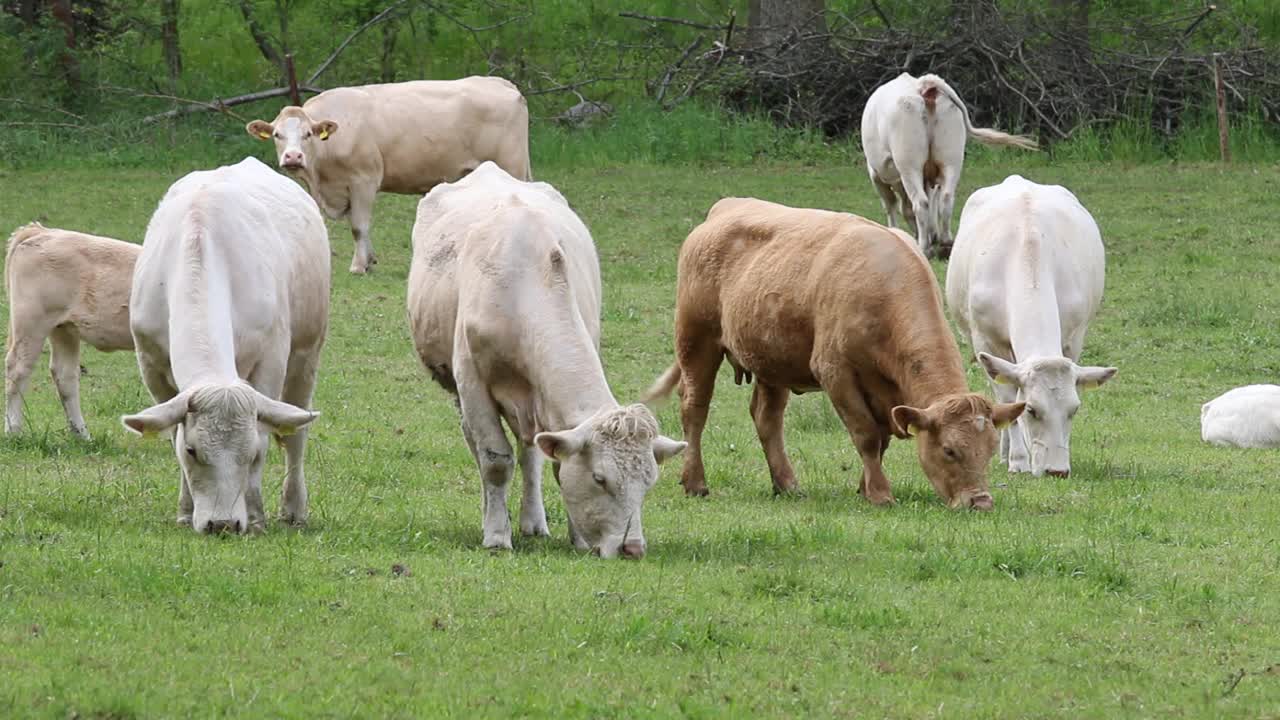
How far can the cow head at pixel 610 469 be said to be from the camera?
25.8 ft

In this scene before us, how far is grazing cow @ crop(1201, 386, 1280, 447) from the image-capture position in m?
12.6

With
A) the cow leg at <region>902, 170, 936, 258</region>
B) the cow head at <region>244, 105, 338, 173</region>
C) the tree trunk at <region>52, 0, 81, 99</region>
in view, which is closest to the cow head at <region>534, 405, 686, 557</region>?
the cow leg at <region>902, 170, 936, 258</region>

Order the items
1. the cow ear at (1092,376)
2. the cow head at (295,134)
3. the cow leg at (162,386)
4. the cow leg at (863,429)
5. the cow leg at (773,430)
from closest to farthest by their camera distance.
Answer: the cow leg at (162,386), the cow leg at (863,429), the cow leg at (773,430), the cow ear at (1092,376), the cow head at (295,134)

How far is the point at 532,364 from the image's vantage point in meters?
8.21

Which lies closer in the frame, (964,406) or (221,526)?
(221,526)

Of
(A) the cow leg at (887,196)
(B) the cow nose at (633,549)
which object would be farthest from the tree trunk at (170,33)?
(B) the cow nose at (633,549)

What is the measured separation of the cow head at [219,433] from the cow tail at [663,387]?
3.62m

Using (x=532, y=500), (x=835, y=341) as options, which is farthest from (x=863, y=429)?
(x=532, y=500)

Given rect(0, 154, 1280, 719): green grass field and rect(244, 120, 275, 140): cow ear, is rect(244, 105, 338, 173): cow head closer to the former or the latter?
rect(244, 120, 275, 140): cow ear

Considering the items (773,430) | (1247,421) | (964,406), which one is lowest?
(1247,421)

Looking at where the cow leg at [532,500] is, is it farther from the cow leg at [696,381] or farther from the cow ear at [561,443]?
the cow leg at [696,381]

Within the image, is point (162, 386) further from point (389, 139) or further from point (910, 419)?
point (389, 139)

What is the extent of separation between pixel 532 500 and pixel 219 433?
1.58 m

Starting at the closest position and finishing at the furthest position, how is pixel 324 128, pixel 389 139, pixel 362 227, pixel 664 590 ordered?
pixel 664 590 < pixel 362 227 < pixel 324 128 < pixel 389 139
